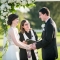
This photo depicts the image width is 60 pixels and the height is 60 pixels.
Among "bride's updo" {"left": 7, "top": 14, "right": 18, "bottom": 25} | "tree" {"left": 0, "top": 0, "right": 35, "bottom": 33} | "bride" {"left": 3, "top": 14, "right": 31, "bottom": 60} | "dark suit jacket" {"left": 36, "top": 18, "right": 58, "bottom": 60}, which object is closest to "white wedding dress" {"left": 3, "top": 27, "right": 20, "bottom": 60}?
"bride" {"left": 3, "top": 14, "right": 31, "bottom": 60}

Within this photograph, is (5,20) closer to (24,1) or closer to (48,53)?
(24,1)

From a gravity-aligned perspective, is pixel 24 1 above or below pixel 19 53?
above

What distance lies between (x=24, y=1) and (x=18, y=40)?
0.64m

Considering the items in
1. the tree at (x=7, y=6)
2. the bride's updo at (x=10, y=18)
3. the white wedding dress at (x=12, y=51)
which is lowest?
the white wedding dress at (x=12, y=51)

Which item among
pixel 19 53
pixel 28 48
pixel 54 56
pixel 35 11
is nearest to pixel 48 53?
pixel 54 56

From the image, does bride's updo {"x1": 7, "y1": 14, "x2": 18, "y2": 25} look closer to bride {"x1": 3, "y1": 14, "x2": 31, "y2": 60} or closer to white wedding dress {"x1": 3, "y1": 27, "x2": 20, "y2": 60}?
bride {"x1": 3, "y1": 14, "x2": 31, "y2": 60}

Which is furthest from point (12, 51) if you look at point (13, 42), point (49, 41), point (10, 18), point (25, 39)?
point (49, 41)

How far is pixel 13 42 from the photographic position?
3.66 meters

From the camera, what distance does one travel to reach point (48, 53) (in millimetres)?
3342

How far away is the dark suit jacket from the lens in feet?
10.6

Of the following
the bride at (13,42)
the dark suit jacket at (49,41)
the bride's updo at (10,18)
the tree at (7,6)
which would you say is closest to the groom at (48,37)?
the dark suit jacket at (49,41)

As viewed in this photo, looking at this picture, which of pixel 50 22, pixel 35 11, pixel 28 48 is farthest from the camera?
pixel 35 11

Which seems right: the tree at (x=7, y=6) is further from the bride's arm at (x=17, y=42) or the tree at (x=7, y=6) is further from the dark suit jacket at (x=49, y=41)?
the dark suit jacket at (x=49, y=41)

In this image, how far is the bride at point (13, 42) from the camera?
11.8 feet
